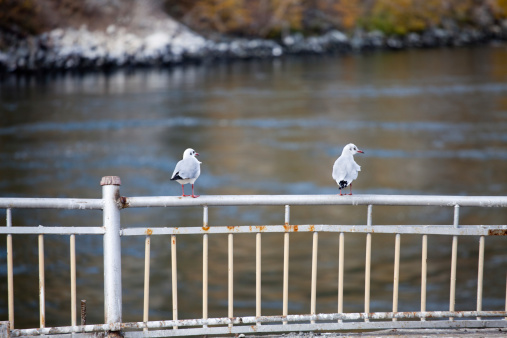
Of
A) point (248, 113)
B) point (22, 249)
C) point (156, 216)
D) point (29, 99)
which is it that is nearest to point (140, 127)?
point (248, 113)

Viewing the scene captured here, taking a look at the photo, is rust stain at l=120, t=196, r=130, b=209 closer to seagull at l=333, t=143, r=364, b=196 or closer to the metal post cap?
the metal post cap

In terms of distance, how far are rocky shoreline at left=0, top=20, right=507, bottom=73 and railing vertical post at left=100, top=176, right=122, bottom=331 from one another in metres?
75.9

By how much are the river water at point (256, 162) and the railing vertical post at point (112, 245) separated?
365 inches

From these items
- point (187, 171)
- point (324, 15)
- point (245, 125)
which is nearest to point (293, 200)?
point (187, 171)

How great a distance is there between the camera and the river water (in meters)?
16.9

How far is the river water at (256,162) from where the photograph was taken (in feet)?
55.4

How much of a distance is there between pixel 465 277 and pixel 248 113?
30526mm

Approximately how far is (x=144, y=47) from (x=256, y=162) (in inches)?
2196

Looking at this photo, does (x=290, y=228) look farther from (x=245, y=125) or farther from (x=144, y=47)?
(x=144, y=47)

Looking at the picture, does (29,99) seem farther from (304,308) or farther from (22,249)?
(304,308)

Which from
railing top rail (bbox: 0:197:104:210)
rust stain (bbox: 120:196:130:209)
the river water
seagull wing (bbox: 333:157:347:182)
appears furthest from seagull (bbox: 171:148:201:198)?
the river water

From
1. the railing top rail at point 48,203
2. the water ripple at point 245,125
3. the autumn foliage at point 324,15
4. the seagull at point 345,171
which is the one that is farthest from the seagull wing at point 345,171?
the autumn foliage at point 324,15

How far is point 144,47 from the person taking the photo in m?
85.1

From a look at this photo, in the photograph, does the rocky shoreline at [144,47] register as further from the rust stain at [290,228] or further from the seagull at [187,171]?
the rust stain at [290,228]
